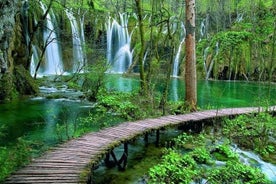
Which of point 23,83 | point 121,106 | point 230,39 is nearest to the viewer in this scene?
point 121,106

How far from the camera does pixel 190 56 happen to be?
1170 cm

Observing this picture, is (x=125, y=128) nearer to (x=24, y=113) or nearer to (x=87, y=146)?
(x=87, y=146)

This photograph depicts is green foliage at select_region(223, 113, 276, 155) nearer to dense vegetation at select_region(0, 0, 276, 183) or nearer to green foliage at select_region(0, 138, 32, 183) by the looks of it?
dense vegetation at select_region(0, 0, 276, 183)

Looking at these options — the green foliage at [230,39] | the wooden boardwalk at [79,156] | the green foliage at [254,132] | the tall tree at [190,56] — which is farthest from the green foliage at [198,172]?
the green foliage at [230,39]

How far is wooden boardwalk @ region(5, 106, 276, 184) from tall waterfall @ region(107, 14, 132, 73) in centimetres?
2481

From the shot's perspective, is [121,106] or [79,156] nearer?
[79,156]

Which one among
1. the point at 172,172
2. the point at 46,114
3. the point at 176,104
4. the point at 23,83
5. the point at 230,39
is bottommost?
the point at 172,172

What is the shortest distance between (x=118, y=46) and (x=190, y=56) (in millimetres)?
23521

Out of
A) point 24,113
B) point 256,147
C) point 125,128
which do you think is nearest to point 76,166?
point 125,128

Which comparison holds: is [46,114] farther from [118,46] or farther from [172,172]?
[118,46]

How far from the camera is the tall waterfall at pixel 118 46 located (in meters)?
34.2

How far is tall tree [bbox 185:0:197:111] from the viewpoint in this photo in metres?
11.3

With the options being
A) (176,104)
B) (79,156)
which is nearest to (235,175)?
(79,156)

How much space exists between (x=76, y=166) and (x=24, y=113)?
817cm
